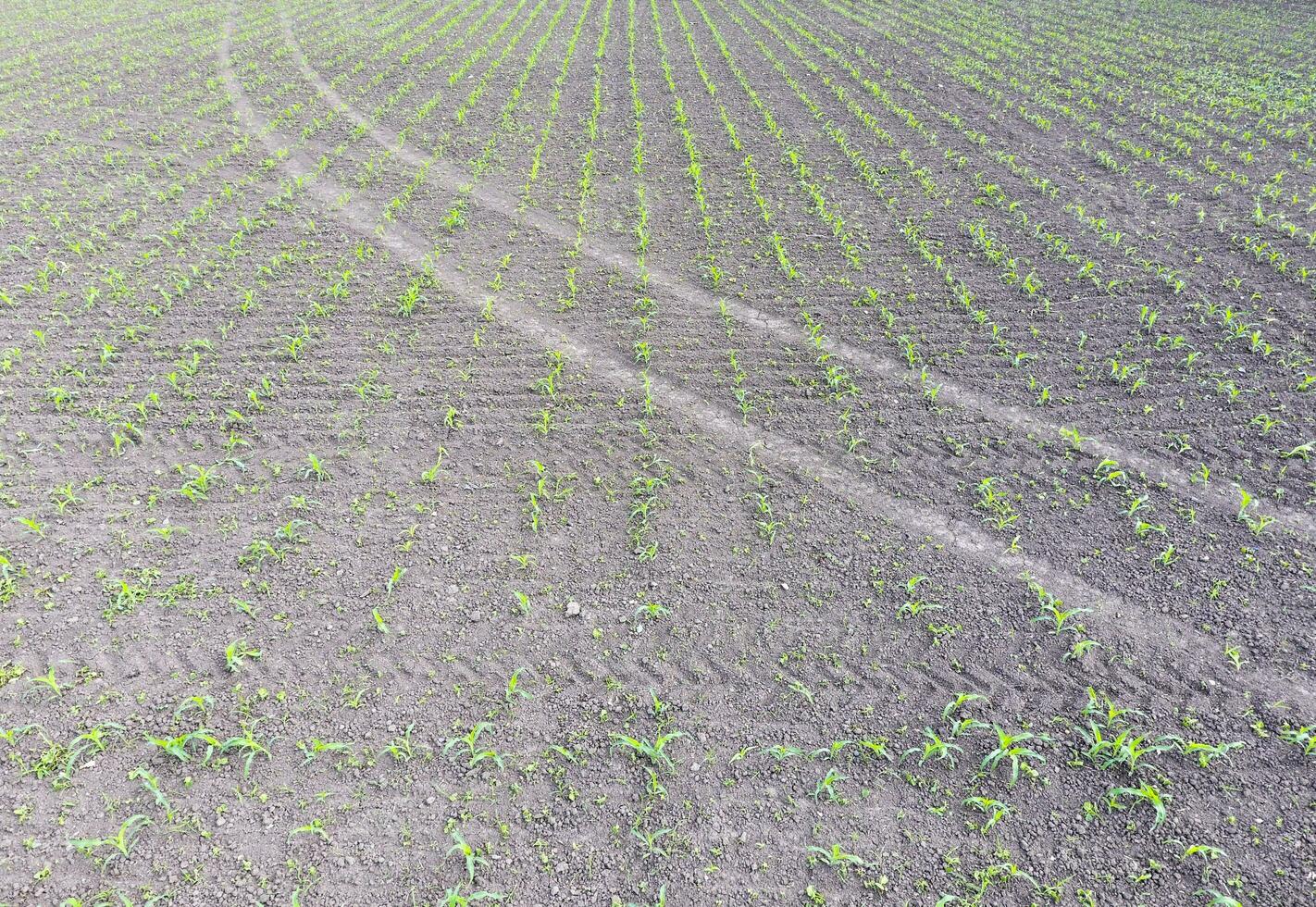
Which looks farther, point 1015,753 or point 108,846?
point 1015,753

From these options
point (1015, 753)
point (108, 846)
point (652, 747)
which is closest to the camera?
point (108, 846)

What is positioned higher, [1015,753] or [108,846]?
[1015,753]

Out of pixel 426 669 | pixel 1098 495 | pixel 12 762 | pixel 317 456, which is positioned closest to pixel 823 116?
pixel 1098 495

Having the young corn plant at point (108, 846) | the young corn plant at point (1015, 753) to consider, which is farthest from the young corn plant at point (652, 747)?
the young corn plant at point (108, 846)

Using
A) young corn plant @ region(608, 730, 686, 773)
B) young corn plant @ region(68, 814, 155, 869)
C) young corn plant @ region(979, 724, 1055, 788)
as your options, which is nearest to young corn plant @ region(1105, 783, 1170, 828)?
young corn plant @ region(979, 724, 1055, 788)

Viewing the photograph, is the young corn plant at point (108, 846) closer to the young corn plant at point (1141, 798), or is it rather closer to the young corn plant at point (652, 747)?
the young corn plant at point (652, 747)

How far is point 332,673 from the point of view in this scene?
4.24m

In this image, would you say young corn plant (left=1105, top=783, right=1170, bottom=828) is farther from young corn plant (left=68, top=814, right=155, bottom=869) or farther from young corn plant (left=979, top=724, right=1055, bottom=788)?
young corn plant (left=68, top=814, right=155, bottom=869)

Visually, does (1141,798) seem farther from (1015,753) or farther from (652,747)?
(652,747)

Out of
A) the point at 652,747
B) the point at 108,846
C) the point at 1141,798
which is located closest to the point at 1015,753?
the point at 1141,798

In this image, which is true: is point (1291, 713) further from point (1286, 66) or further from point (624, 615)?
point (1286, 66)

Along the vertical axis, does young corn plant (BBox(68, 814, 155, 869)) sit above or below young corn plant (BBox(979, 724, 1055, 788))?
below

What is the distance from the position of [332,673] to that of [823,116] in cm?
1148

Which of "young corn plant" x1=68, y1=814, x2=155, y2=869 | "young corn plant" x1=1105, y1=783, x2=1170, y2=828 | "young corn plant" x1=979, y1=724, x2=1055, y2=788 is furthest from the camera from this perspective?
"young corn plant" x1=979, y1=724, x2=1055, y2=788
